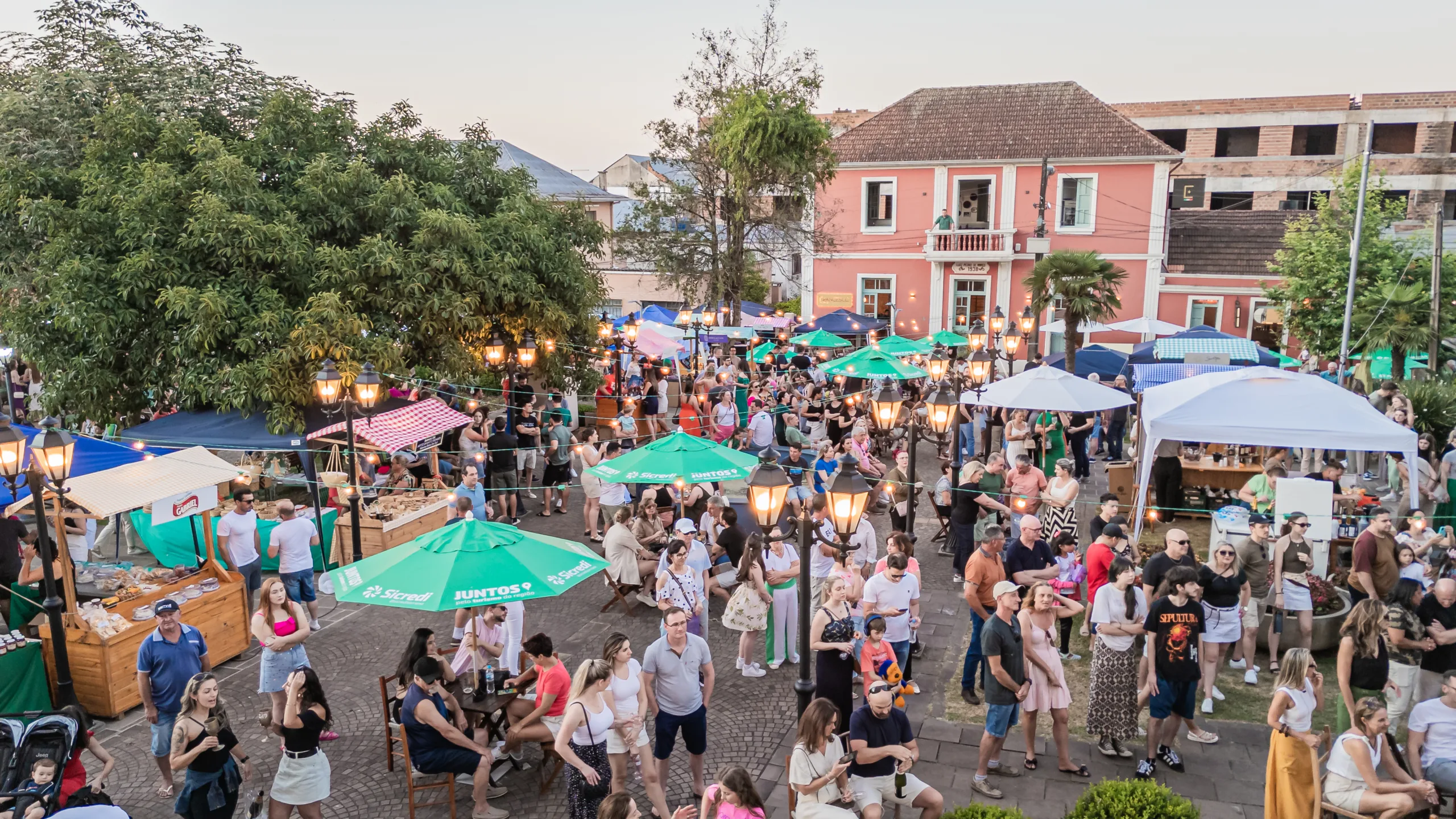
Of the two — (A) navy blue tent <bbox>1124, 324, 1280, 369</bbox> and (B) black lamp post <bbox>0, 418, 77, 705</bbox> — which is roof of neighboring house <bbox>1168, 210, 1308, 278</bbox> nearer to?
(A) navy blue tent <bbox>1124, 324, 1280, 369</bbox>

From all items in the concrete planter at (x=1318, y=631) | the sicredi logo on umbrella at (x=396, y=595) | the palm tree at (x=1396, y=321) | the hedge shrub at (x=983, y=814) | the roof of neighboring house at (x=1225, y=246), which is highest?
the roof of neighboring house at (x=1225, y=246)

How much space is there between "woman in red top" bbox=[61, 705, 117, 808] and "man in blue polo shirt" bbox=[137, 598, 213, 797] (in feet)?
1.11

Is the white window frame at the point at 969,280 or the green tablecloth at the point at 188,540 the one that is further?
the white window frame at the point at 969,280

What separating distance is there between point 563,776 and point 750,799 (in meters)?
2.62

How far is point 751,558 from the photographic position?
8172 millimetres

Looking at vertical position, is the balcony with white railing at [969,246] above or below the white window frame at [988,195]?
below

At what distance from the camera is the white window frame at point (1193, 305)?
28594 millimetres

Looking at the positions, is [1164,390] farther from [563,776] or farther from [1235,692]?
[563,776]

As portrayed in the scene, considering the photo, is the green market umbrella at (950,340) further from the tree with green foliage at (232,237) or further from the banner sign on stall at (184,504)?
the banner sign on stall at (184,504)

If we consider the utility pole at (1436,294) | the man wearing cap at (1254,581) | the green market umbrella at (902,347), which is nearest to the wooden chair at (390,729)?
the man wearing cap at (1254,581)

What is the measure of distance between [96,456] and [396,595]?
6263mm

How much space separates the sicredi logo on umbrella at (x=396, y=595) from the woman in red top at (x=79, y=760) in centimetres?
197

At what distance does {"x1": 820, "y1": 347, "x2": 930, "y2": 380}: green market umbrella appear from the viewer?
53.4 feet

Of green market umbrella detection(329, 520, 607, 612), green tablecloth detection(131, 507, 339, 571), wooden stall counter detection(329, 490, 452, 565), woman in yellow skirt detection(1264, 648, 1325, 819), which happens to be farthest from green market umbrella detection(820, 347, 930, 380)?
woman in yellow skirt detection(1264, 648, 1325, 819)
